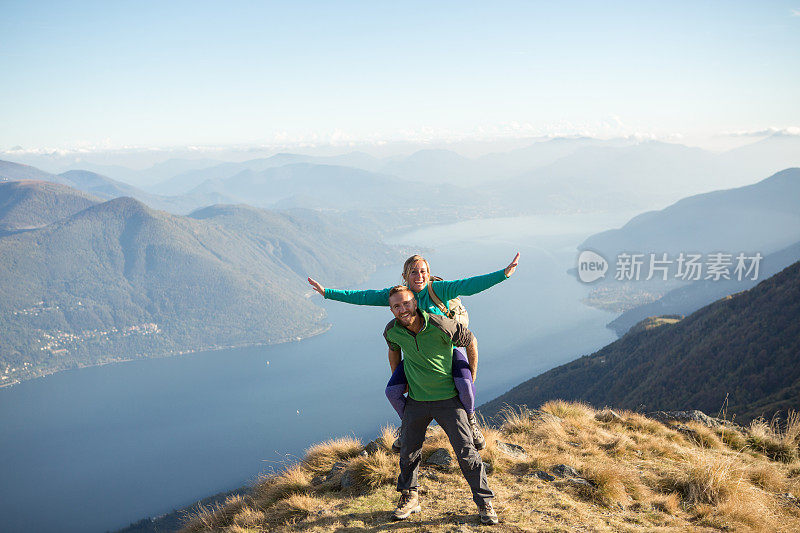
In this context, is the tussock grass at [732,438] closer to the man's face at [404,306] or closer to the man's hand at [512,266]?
the man's hand at [512,266]

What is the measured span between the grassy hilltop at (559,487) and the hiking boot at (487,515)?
0.12m

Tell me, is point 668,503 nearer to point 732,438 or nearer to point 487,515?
point 487,515

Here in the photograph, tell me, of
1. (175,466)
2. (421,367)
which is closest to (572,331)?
(175,466)

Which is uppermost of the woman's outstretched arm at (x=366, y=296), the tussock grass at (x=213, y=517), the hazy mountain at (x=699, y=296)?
the woman's outstretched arm at (x=366, y=296)

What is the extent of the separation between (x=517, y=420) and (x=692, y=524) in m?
4.20

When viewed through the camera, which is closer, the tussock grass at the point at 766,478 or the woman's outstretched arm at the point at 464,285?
the woman's outstretched arm at the point at 464,285

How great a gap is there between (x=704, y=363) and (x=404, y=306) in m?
74.4

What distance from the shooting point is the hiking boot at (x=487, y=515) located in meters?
5.13

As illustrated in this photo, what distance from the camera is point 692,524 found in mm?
5297

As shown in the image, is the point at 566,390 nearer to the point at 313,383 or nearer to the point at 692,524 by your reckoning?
the point at 692,524

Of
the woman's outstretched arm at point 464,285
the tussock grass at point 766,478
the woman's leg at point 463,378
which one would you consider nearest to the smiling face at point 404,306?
the woman's outstretched arm at point 464,285

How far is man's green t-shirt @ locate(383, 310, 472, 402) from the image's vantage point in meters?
4.98

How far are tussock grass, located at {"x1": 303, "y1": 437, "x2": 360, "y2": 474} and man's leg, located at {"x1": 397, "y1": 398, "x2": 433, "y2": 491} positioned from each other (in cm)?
262

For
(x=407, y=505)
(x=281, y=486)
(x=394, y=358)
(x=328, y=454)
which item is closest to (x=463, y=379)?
(x=394, y=358)
